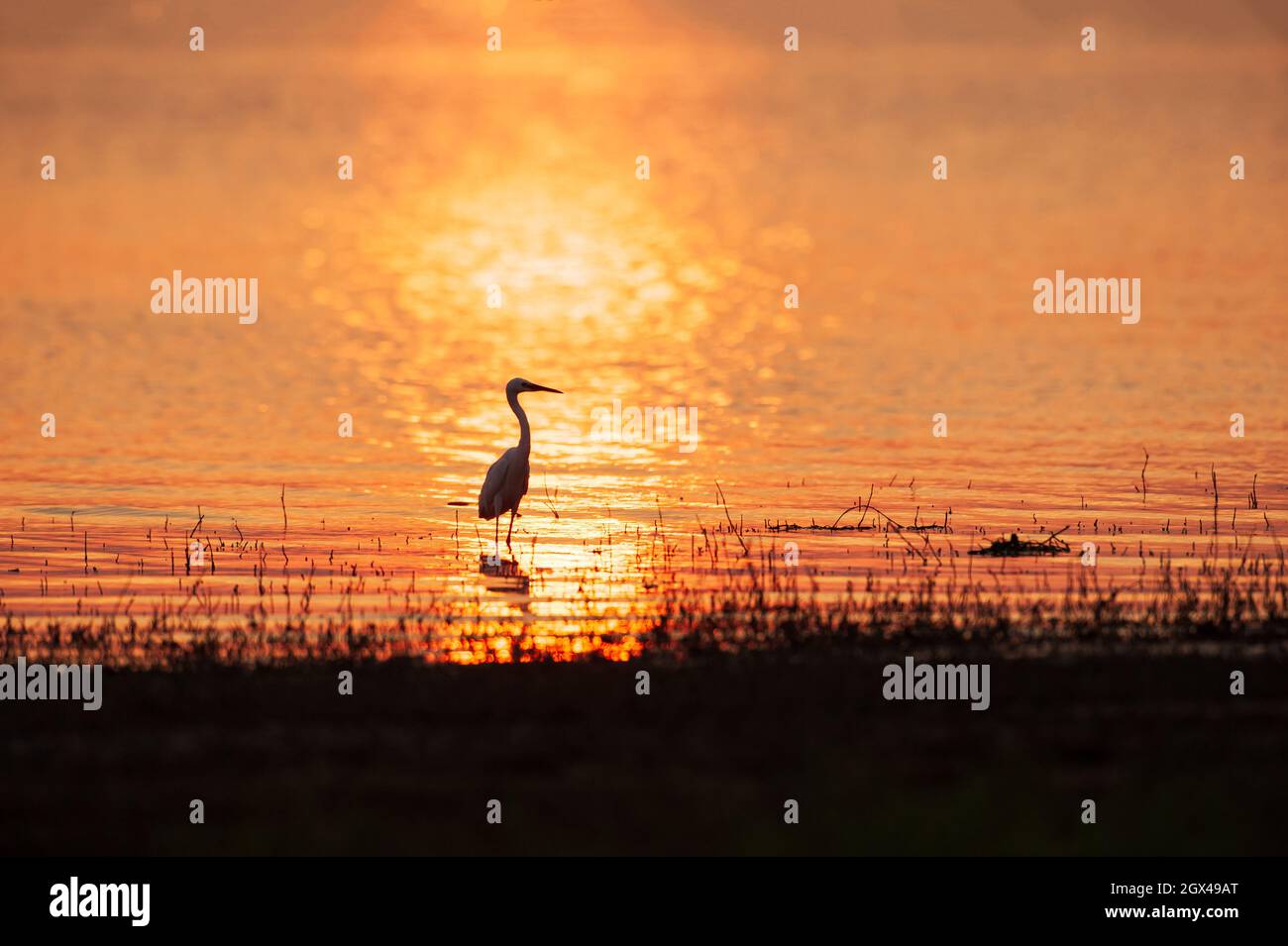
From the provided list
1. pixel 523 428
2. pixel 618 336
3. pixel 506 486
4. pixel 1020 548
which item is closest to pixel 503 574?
pixel 506 486

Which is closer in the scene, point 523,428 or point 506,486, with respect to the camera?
point 506,486

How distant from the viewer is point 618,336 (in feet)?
183

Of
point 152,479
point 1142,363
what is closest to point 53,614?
point 152,479

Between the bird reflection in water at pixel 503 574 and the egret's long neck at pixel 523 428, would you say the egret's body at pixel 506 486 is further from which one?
the bird reflection in water at pixel 503 574

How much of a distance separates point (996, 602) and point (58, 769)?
8949mm

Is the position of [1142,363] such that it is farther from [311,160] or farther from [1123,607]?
[311,160]

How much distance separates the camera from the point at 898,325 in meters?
56.0

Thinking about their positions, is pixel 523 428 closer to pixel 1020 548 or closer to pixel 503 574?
pixel 503 574

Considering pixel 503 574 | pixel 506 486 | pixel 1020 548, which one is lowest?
pixel 503 574

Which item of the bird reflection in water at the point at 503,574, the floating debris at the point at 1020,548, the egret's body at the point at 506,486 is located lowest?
the bird reflection in water at the point at 503,574

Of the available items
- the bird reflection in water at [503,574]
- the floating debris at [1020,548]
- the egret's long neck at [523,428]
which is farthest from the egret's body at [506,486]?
the floating debris at [1020,548]

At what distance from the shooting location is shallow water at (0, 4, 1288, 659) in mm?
22672

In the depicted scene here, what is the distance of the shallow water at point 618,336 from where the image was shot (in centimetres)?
2267
